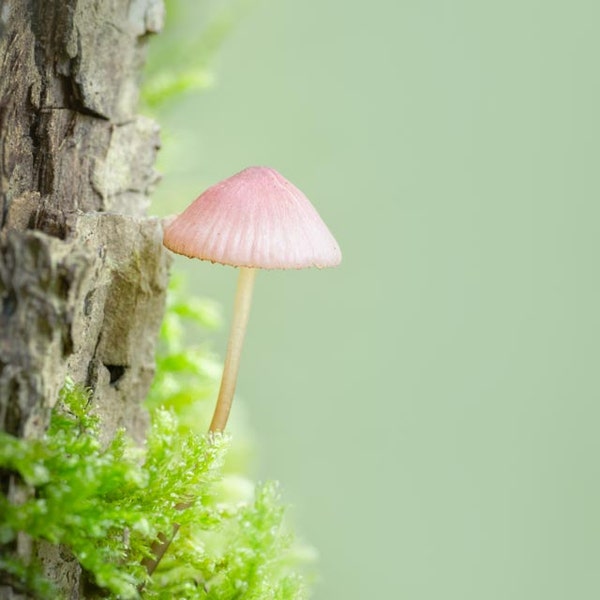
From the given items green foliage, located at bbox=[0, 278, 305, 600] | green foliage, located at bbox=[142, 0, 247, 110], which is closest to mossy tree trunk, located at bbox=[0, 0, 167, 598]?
green foliage, located at bbox=[0, 278, 305, 600]

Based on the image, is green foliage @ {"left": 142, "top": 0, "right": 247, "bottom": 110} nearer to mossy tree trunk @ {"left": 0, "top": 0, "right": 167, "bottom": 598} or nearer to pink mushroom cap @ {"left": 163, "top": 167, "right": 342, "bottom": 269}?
mossy tree trunk @ {"left": 0, "top": 0, "right": 167, "bottom": 598}

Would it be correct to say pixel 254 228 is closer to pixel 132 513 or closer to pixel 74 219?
pixel 74 219

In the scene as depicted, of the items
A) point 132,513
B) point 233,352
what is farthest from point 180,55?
point 132,513

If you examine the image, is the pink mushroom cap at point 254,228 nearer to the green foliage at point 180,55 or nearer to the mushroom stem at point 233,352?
the mushroom stem at point 233,352

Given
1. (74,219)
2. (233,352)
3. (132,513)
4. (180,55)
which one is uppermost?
(180,55)

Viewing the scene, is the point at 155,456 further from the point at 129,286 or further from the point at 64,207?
the point at 64,207

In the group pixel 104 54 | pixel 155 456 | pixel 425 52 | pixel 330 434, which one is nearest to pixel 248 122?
pixel 425 52

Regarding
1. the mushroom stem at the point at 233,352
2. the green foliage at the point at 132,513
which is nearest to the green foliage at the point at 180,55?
the mushroom stem at the point at 233,352
